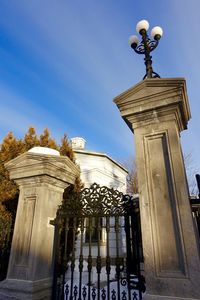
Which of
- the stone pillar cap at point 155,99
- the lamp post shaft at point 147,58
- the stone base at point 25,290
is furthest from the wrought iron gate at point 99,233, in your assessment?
the lamp post shaft at point 147,58

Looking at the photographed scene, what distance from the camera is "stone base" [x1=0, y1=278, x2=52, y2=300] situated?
3.14m

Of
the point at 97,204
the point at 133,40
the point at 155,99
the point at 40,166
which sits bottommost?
the point at 97,204

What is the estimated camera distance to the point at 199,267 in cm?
226

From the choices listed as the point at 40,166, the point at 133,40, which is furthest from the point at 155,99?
the point at 133,40

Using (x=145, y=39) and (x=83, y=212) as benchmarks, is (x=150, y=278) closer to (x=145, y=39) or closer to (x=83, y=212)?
(x=83, y=212)

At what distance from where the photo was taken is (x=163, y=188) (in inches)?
107

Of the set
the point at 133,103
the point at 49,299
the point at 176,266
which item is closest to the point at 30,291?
the point at 49,299

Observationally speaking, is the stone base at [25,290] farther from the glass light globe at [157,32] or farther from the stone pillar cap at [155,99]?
the glass light globe at [157,32]

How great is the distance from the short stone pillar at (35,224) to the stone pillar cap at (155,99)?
1.58m

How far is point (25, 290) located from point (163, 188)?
259 cm

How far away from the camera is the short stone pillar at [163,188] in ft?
7.63

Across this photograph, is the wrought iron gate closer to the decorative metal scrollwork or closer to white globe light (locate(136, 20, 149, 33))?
the decorative metal scrollwork

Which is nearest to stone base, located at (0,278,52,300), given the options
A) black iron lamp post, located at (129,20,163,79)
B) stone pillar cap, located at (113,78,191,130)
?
stone pillar cap, located at (113,78,191,130)

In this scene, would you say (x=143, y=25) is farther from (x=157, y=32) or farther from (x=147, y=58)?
(x=147, y=58)
